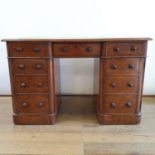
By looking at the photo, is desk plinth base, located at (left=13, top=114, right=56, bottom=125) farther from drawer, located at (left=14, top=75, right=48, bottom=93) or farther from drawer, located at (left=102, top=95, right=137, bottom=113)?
drawer, located at (left=102, top=95, right=137, bottom=113)

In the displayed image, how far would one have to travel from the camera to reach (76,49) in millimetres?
1940

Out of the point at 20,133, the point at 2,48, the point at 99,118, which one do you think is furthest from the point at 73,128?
the point at 2,48

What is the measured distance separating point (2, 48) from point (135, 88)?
5.73ft

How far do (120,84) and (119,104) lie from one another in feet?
0.71

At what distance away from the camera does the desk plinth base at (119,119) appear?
6.90ft

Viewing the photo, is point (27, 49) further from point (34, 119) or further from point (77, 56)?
point (34, 119)

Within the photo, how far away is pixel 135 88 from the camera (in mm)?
2031
